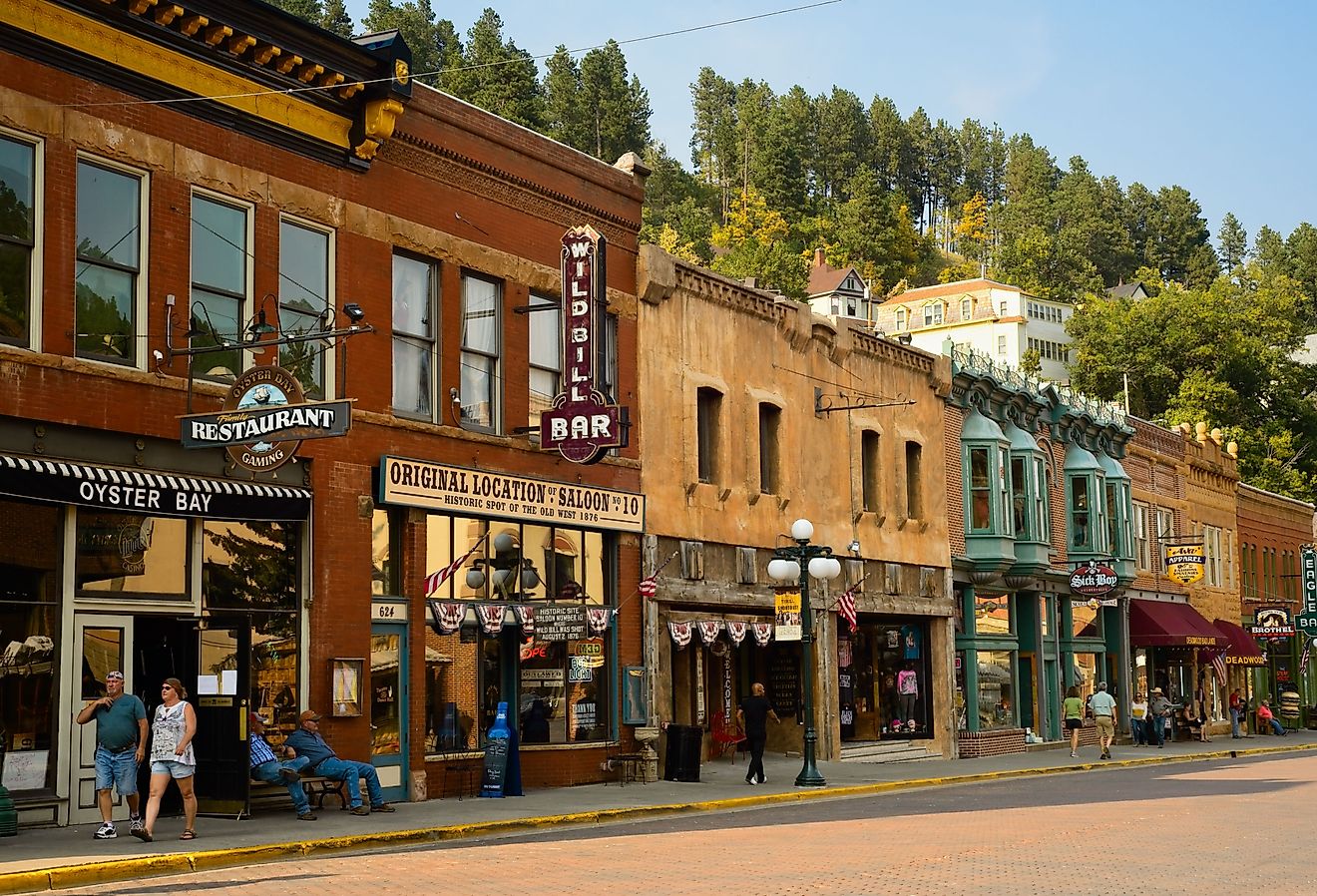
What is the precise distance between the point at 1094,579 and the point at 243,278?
28420 millimetres

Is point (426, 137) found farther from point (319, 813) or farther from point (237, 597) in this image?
point (319, 813)

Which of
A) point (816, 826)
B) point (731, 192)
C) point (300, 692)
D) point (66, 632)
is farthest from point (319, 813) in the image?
point (731, 192)

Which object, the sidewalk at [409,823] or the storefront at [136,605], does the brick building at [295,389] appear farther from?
the sidewalk at [409,823]

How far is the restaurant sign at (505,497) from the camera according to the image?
902 inches

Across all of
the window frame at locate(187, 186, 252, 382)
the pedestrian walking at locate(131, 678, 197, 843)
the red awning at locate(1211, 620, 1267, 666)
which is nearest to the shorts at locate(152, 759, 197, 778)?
the pedestrian walking at locate(131, 678, 197, 843)

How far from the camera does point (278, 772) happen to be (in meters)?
19.5

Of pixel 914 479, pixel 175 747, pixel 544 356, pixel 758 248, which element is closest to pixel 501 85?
pixel 758 248

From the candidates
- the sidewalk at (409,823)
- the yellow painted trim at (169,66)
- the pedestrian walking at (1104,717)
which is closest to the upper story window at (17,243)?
the yellow painted trim at (169,66)

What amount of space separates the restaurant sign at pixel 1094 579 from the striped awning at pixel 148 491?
27138 millimetres

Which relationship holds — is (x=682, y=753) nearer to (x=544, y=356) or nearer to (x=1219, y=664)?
(x=544, y=356)

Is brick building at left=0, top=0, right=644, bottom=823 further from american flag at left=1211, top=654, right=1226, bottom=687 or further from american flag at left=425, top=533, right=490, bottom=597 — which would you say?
american flag at left=1211, top=654, right=1226, bottom=687

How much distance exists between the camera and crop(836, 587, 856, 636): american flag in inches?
1282

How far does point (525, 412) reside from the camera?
25.8 meters

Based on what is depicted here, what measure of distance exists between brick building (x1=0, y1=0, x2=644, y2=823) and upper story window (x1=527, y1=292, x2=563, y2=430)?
7 cm
